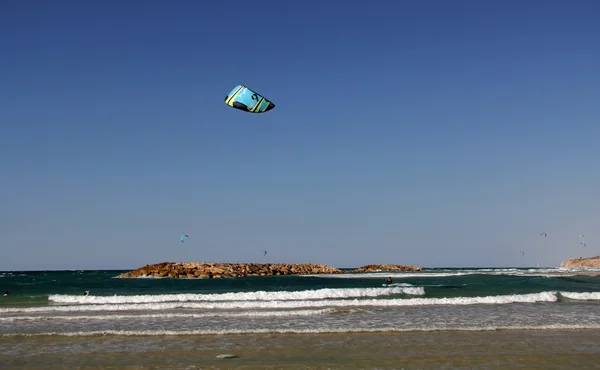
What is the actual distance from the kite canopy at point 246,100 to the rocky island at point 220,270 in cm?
4187

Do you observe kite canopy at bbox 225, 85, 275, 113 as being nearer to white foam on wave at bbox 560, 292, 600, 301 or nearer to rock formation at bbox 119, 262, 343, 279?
white foam on wave at bbox 560, 292, 600, 301

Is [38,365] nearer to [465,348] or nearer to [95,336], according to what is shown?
[95,336]

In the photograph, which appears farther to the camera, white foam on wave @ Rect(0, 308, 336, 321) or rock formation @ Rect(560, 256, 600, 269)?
rock formation @ Rect(560, 256, 600, 269)

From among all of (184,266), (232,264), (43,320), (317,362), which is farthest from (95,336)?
(232,264)

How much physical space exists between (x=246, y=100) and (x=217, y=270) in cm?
4443

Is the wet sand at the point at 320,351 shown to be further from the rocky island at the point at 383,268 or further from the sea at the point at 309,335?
the rocky island at the point at 383,268

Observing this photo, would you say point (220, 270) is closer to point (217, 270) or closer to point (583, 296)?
point (217, 270)

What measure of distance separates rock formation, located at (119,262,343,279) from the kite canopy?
4187cm

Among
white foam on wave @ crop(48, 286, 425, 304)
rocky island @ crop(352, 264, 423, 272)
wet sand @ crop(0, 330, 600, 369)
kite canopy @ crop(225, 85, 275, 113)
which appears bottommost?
wet sand @ crop(0, 330, 600, 369)

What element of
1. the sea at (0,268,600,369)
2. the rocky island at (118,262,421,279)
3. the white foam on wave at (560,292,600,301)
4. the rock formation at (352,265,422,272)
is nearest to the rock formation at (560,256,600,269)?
the rock formation at (352,265,422,272)

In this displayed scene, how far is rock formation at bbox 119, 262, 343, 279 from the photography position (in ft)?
184

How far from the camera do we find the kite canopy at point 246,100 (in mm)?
15706

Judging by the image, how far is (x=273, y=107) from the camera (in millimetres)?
16469

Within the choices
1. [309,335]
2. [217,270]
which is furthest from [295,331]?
[217,270]
